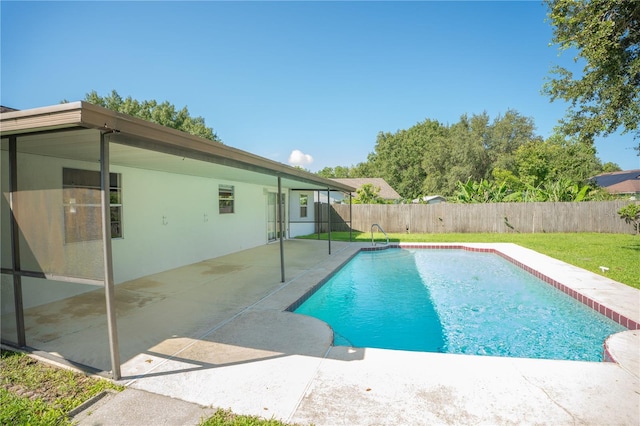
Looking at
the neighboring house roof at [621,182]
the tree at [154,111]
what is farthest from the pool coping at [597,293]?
the neighboring house roof at [621,182]

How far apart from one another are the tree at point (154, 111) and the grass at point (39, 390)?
33.2m

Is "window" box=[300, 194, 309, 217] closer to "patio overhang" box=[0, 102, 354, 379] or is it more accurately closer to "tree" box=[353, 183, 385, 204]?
"tree" box=[353, 183, 385, 204]

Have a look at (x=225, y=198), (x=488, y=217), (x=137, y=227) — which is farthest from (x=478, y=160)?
(x=137, y=227)

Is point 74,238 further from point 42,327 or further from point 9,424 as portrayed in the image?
point 42,327

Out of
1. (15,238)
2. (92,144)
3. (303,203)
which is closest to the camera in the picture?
(15,238)

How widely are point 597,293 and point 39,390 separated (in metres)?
8.48

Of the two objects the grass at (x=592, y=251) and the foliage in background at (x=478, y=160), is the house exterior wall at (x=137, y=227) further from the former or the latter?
the foliage in background at (x=478, y=160)

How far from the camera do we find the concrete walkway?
8.66ft

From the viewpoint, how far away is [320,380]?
318 cm

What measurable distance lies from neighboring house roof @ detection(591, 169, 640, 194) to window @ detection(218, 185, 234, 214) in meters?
40.1

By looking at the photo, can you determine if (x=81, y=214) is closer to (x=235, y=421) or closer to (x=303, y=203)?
(x=235, y=421)

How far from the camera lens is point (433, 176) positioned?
3962 centimetres

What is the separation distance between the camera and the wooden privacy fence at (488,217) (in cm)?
1681

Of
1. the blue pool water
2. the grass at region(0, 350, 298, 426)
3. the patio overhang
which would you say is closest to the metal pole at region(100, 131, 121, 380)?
the patio overhang
